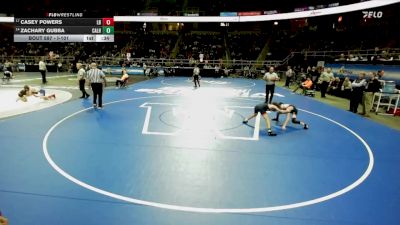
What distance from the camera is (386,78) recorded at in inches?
651

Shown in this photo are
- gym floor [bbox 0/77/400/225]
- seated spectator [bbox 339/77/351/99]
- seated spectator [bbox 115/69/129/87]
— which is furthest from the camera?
seated spectator [bbox 115/69/129/87]

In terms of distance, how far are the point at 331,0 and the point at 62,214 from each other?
33718 mm

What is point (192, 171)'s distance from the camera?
6078 mm

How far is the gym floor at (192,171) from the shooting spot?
4.50m

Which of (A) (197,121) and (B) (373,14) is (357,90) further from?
(B) (373,14)

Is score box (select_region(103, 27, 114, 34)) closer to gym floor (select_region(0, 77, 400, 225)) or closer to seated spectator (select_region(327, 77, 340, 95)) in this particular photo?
gym floor (select_region(0, 77, 400, 225))

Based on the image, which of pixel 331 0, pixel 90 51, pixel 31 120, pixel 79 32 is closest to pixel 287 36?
pixel 331 0

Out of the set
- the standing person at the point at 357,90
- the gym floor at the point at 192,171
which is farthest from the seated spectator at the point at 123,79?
the standing person at the point at 357,90

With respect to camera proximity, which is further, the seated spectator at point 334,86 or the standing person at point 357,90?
the seated spectator at point 334,86

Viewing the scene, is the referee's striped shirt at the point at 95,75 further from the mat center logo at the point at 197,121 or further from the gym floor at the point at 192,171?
the mat center logo at the point at 197,121

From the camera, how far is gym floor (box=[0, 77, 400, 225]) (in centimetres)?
450
